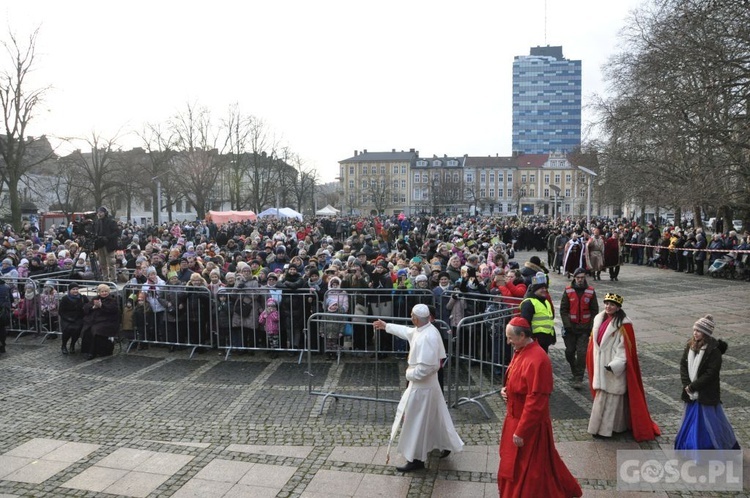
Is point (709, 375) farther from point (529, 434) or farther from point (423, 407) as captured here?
point (423, 407)

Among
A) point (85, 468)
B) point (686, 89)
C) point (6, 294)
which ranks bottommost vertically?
point (85, 468)

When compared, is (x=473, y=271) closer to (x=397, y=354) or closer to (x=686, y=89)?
(x=397, y=354)

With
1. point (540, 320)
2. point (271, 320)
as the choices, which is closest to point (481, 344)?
point (540, 320)

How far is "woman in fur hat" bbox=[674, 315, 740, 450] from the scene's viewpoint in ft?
17.4

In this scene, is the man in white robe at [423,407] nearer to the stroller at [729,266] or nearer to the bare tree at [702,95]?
the bare tree at [702,95]

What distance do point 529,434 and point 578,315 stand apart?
3.91 metres

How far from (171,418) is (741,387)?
767 cm

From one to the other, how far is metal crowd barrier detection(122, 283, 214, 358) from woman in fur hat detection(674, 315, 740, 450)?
293 inches

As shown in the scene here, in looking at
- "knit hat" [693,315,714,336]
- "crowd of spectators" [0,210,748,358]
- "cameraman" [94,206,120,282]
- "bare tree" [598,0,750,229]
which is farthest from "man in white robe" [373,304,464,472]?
"bare tree" [598,0,750,229]

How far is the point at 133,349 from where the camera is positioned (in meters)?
10.5

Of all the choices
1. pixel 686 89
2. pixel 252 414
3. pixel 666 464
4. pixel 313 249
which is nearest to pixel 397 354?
pixel 252 414

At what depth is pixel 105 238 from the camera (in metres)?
13.7

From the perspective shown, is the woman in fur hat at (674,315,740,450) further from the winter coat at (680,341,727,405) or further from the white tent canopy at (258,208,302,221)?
the white tent canopy at (258,208,302,221)

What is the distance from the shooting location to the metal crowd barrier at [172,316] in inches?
393
